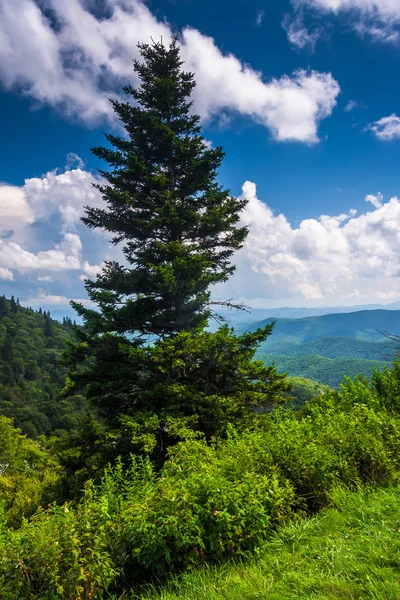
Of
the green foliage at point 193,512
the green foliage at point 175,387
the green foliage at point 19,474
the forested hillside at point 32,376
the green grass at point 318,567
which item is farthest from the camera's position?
the forested hillside at point 32,376

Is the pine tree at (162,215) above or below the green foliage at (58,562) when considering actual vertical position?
above

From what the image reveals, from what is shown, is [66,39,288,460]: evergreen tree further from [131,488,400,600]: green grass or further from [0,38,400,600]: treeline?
[131,488,400,600]: green grass

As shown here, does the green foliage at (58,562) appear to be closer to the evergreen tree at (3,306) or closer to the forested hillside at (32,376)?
the forested hillside at (32,376)

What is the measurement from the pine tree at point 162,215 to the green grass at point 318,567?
7.80 meters

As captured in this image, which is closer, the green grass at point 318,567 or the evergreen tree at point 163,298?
the green grass at point 318,567

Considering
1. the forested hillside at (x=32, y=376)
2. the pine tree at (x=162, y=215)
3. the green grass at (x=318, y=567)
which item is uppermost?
the pine tree at (x=162, y=215)

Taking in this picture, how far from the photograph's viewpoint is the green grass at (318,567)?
267cm

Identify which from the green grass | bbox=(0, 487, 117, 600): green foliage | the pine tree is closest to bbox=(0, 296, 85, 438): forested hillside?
the pine tree

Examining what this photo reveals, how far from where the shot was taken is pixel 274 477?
163 inches

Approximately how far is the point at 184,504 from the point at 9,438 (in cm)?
4569

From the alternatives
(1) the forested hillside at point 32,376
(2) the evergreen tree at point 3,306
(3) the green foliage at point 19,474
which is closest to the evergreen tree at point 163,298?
(3) the green foliage at point 19,474

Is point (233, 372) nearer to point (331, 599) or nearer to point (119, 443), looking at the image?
point (119, 443)

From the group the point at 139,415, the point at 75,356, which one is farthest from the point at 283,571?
the point at 75,356

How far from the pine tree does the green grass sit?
25.6 ft
